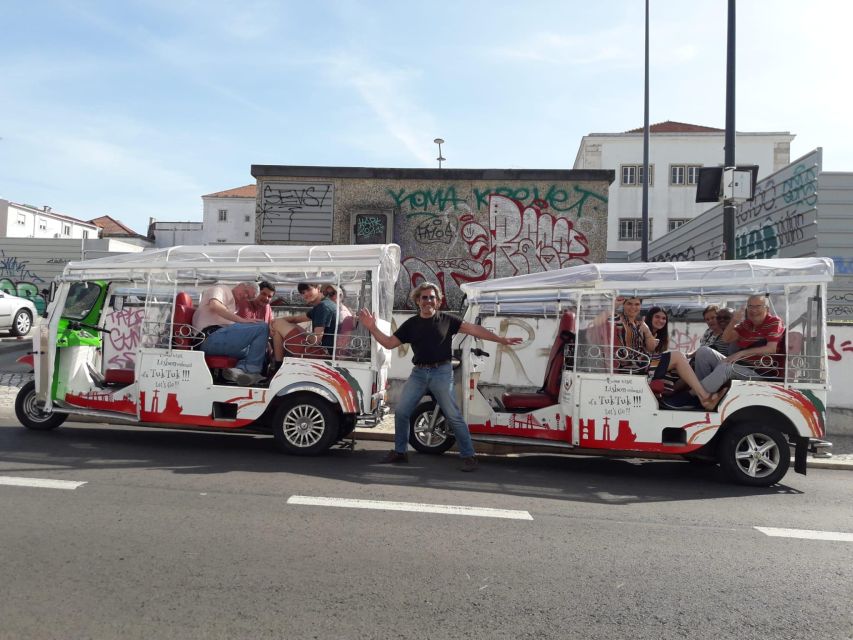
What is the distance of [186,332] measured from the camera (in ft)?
24.5

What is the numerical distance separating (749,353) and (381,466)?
150 inches

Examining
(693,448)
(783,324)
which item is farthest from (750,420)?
(783,324)

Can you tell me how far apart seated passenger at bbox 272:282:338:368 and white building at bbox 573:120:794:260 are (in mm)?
37353

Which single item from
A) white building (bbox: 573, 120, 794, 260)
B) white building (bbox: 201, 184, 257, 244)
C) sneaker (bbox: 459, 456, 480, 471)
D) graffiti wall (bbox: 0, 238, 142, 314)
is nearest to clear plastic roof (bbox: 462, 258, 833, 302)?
sneaker (bbox: 459, 456, 480, 471)

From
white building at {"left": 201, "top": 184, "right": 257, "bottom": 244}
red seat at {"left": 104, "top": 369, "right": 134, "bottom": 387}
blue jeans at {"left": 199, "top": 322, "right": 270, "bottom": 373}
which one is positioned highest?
white building at {"left": 201, "top": 184, "right": 257, "bottom": 244}

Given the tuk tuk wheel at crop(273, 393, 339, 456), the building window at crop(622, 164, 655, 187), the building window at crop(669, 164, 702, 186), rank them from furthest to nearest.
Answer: the building window at crop(669, 164, 702, 186) < the building window at crop(622, 164, 655, 187) < the tuk tuk wheel at crop(273, 393, 339, 456)

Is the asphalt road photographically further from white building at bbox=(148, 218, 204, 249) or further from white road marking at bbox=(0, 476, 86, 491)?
white building at bbox=(148, 218, 204, 249)

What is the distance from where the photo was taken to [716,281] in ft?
21.3

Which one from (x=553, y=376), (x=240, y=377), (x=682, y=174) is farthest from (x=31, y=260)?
(x=682, y=174)

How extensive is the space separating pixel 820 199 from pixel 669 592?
36.2ft

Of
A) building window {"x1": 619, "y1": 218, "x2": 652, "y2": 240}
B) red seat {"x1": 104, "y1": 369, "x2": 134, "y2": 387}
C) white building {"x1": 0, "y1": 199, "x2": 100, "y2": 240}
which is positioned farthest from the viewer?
white building {"x1": 0, "y1": 199, "x2": 100, "y2": 240}

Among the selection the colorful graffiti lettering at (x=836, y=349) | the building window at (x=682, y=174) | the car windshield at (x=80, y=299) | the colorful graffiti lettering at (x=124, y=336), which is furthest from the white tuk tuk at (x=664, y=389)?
the building window at (x=682, y=174)

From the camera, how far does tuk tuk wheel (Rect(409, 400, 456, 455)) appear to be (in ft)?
24.5

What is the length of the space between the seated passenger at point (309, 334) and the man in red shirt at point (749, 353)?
382 centimetres
